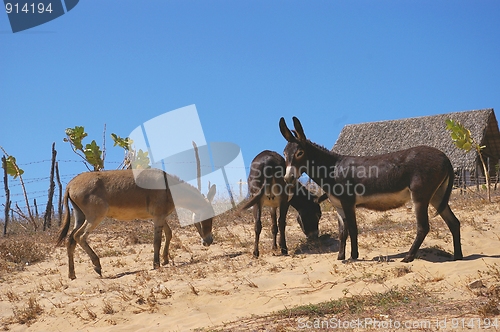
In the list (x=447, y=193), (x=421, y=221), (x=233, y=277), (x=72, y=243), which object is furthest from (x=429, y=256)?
(x=72, y=243)

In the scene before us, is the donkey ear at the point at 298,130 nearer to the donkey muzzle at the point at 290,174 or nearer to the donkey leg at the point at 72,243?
the donkey muzzle at the point at 290,174

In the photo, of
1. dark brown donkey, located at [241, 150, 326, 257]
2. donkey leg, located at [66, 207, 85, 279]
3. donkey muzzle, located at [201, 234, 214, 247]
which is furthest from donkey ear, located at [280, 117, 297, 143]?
donkey leg, located at [66, 207, 85, 279]

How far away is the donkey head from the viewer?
8.42 metres

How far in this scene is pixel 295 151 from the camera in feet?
27.8

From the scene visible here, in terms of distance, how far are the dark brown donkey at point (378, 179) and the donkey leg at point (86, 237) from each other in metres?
3.95

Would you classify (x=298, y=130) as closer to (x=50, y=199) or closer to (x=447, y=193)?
(x=447, y=193)

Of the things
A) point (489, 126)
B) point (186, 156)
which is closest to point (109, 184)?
point (186, 156)

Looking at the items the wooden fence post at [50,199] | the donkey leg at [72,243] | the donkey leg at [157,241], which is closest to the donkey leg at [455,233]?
the donkey leg at [157,241]

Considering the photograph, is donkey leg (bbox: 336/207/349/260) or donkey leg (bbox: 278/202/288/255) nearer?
donkey leg (bbox: 336/207/349/260)

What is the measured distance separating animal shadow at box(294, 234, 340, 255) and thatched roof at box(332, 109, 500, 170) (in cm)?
1346

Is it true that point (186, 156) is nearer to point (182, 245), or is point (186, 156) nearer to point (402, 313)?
point (182, 245)

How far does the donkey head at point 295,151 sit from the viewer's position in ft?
27.6

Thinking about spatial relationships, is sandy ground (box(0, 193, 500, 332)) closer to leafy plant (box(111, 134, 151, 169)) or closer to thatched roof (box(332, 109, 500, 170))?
leafy plant (box(111, 134, 151, 169))

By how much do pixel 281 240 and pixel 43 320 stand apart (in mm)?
4280
